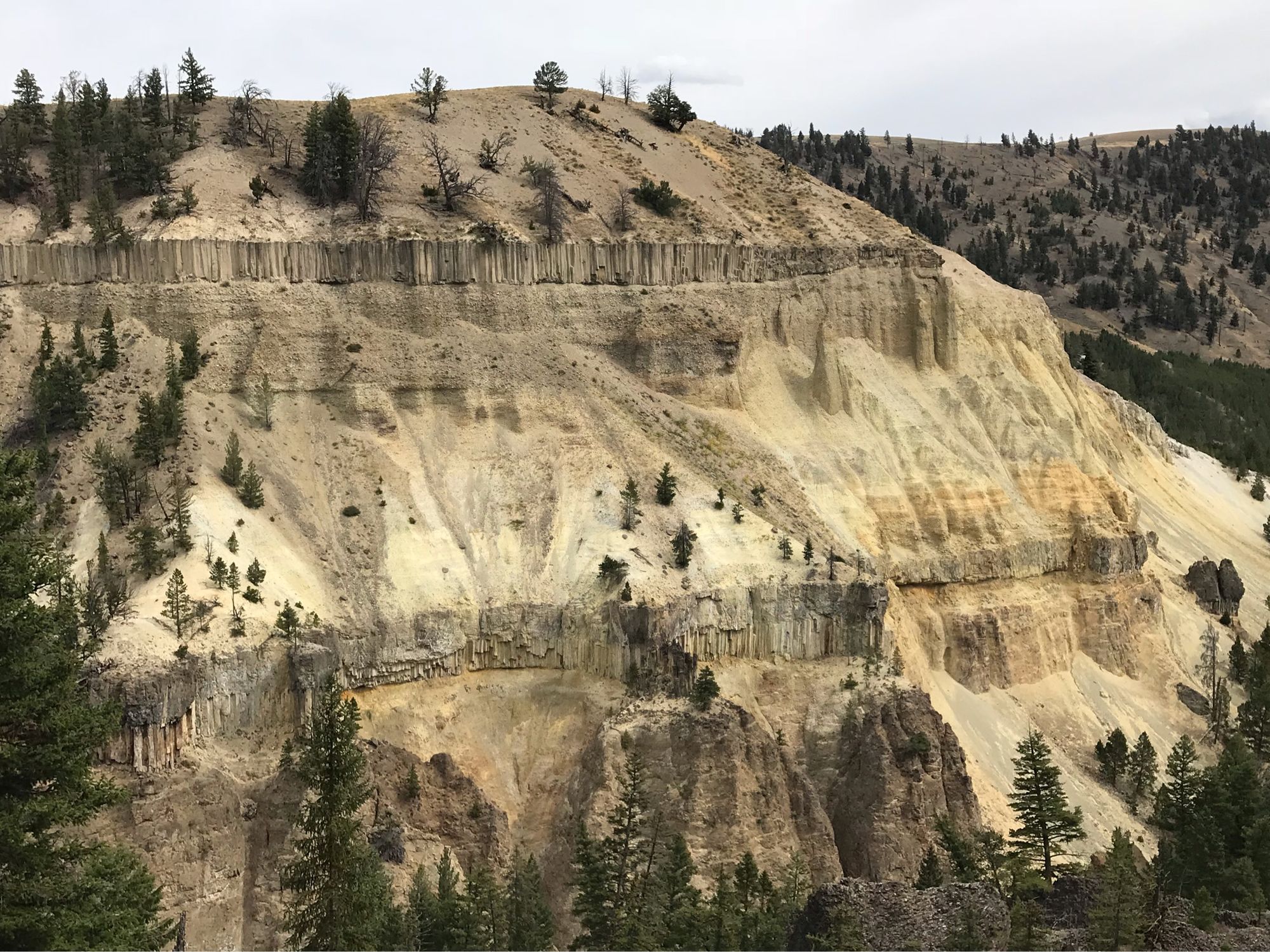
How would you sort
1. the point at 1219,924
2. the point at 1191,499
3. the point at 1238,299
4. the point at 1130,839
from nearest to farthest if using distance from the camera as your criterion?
the point at 1219,924 < the point at 1130,839 < the point at 1191,499 < the point at 1238,299

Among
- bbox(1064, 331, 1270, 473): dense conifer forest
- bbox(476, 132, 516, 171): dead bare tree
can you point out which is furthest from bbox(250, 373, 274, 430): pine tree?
bbox(1064, 331, 1270, 473): dense conifer forest

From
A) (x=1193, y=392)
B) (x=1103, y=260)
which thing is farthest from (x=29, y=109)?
(x=1103, y=260)

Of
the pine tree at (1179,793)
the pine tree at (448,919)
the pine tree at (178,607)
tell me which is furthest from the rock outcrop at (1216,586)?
the pine tree at (178,607)

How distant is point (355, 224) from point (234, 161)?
8076 millimetres

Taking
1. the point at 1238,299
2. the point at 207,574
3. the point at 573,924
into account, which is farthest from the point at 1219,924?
the point at 1238,299

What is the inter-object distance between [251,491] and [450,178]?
20.9 metres

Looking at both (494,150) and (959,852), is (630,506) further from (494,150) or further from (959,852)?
(494,150)

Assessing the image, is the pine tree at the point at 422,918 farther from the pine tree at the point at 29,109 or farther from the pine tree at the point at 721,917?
the pine tree at the point at 29,109

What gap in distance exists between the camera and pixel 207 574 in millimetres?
49781

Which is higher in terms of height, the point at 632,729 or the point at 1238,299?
the point at 1238,299

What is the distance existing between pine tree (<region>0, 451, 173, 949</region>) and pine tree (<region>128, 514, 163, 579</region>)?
21153mm

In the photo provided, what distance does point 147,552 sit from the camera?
49.1 m

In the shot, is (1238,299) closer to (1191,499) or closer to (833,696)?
(1191,499)

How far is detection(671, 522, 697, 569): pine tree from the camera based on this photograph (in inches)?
2151
